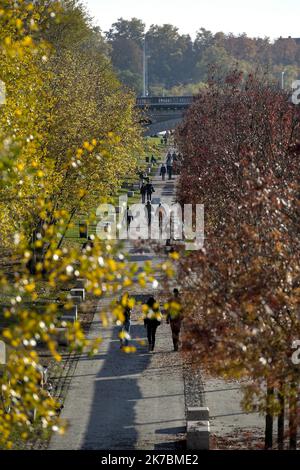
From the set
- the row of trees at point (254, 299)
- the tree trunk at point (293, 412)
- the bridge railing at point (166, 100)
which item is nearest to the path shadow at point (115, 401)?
the row of trees at point (254, 299)

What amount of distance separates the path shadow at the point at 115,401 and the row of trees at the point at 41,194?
1.08 metres

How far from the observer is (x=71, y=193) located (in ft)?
137

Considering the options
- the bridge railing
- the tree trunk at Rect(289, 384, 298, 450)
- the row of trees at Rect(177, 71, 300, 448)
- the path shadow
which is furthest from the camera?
the bridge railing

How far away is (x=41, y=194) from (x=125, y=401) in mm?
5467

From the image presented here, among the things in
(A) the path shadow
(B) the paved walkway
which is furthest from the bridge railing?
(A) the path shadow

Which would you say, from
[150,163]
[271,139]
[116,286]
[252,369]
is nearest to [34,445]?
[252,369]

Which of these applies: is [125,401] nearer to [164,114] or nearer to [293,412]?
[293,412]

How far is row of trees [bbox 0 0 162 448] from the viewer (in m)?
14.3

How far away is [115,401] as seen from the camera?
87.2 feet

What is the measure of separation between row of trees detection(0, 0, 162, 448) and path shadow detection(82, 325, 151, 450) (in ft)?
3.54

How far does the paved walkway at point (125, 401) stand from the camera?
2359 cm

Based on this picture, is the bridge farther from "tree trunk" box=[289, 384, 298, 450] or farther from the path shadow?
"tree trunk" box=[289, 384, 298, 450]

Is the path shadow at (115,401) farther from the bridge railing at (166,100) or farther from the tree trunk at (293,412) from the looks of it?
the bridge railing at (166,100)

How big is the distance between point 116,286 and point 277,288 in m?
5.22
